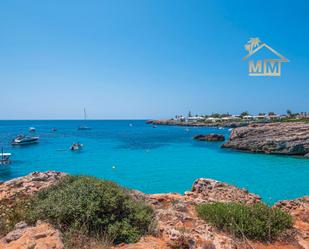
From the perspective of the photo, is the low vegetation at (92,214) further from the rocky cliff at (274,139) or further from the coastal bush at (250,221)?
the rocky cliff at (274,139)

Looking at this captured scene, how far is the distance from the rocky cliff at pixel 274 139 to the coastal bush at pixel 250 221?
3792cm

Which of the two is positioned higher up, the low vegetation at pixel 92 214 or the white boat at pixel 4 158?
the low vegetation at pixel 92 214

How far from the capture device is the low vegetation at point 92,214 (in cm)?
566

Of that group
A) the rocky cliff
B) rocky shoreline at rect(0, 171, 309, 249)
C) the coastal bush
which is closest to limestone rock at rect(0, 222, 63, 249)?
rocky shoreline at rect(0, 171, 309, 249)

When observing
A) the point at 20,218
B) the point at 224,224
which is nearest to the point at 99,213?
the point at 20,218

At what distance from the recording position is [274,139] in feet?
143

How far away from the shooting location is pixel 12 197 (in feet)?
27.8

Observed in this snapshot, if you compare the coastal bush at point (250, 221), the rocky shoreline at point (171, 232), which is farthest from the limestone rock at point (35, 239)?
the coastal bush at point (250, 221)

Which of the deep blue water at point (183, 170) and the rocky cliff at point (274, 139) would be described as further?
the rocky cliff at point (274, 139)

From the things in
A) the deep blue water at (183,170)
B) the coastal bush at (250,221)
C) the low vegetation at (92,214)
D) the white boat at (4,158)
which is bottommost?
the deep blue water at (183,170)

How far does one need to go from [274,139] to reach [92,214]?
43.3m

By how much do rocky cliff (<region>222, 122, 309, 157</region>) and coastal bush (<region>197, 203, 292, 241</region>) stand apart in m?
37.9

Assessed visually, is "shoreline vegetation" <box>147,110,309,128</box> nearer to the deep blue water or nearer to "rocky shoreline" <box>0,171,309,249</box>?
the deep blue water

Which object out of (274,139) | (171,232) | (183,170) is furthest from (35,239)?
(274,139)
